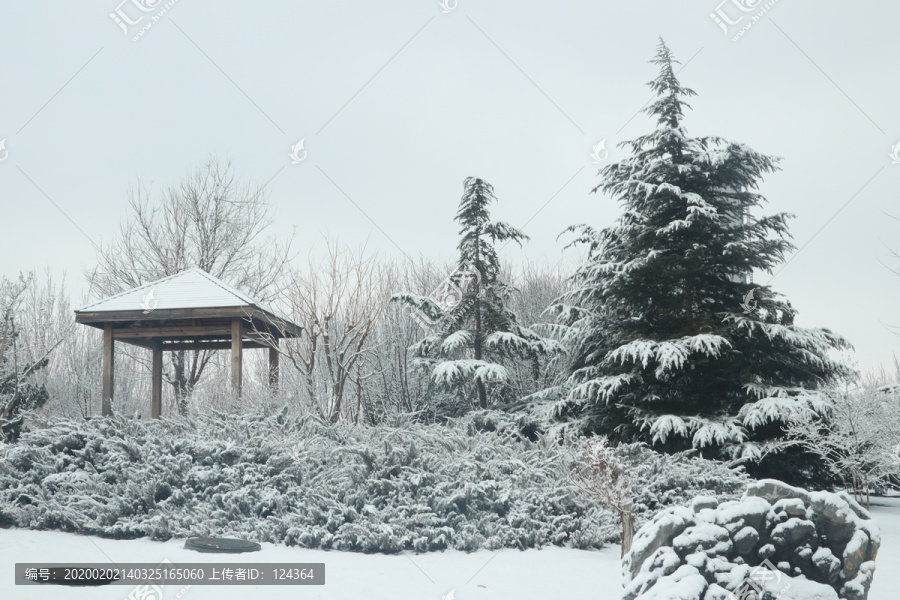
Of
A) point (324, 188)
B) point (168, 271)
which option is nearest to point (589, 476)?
point (324, 188)

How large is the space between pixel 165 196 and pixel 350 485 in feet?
49.4

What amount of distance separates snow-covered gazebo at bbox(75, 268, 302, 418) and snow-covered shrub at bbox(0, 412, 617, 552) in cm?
286

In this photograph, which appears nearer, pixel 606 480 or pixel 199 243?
pixel 606 480

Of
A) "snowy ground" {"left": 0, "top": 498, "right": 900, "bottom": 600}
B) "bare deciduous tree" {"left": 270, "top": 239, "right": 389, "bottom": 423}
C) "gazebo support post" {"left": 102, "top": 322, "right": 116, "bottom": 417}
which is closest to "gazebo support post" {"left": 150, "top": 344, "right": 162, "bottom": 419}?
"gazebo support post" {"left": 102, "top": 322, "right": 116, "bottom": 417}

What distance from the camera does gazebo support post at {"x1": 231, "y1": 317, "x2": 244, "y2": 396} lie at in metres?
10.1

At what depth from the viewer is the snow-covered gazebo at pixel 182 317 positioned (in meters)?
10.0

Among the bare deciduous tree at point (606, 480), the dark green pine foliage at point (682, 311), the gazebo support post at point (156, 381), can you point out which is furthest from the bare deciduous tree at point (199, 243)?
the bare deciduous tree at point (606, 480)

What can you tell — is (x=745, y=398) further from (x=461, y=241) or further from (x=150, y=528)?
(x=150, y=528)

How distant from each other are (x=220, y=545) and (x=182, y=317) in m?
5.68

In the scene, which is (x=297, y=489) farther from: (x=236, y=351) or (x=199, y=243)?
(x=199, y=243)

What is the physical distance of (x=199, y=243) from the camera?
18719mm

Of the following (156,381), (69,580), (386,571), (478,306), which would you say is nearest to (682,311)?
(478,306)

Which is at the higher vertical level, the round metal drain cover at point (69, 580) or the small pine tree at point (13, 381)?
the small pine tree at point (13, 381)

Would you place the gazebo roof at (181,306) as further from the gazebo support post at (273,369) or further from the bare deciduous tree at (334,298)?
the gazebo support post at (273,369)
